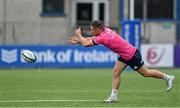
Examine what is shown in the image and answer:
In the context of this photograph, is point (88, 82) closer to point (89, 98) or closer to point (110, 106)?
point (89, 98)

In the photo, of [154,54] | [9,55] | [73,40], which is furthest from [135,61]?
[154,54]

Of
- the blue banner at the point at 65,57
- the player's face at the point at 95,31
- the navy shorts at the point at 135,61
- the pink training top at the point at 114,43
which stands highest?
the player's face at the point at 95,31

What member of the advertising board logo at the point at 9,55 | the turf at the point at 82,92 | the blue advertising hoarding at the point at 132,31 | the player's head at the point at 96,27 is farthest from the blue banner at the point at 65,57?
the player's head at the point at 96,27

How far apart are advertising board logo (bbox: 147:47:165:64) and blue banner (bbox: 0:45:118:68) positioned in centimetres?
200

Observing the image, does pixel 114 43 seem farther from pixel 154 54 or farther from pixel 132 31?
pixel 154 54

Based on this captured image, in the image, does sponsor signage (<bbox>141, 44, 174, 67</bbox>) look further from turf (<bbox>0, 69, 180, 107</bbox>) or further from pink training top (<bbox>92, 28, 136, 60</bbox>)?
pink training top (<bbox>92, 28, 136, 60</bbox>)

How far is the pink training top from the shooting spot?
15570 millimetres

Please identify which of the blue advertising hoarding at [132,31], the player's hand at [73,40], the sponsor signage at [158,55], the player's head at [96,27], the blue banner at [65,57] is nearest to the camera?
the player's head at [96,27]

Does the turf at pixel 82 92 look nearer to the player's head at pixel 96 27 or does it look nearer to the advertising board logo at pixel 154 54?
the player's head at pixel 96 27

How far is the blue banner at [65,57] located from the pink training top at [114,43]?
1715 centimetres

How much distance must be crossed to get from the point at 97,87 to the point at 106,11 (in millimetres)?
22523

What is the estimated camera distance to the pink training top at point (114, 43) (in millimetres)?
15570

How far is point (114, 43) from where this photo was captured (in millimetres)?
15688

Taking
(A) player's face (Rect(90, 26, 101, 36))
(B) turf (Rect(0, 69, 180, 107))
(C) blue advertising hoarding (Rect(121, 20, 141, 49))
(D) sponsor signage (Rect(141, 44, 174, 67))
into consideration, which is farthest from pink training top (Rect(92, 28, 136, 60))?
(D) sponsor signage (Rect(141, 44, 174, 67))
